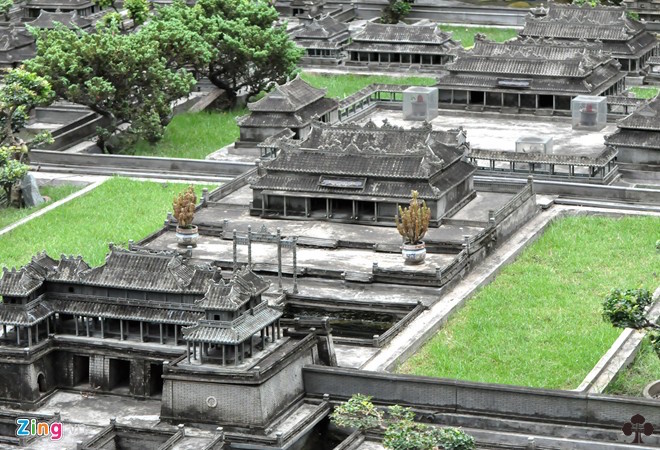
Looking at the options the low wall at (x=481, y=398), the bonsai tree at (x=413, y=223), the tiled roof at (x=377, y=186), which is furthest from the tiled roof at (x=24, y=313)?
the tiled roof at (x=377, y=186)

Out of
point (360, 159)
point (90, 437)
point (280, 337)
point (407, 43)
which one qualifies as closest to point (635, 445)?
point (280, 337)

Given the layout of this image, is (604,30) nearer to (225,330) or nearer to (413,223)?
(413,223)

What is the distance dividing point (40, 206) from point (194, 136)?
18.5 metres

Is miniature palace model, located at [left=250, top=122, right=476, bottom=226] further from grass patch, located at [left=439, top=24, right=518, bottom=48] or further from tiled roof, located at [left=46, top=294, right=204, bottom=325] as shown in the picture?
grass patch, located at [left=439, top=24, right=518, bottom=48]

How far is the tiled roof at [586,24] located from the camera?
402 feet

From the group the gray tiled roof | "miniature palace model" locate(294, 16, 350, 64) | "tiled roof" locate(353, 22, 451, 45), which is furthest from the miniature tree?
the gray tiled roof

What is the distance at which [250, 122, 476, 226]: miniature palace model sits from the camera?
280ft

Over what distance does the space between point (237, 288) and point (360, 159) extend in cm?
2454

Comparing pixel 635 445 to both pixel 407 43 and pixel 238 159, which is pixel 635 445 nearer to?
pixel 238 159

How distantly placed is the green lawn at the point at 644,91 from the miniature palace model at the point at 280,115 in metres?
24.7

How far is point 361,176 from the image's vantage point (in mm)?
86000

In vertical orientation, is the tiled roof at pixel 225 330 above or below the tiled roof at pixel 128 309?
above

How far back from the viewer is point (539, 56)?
371 ft

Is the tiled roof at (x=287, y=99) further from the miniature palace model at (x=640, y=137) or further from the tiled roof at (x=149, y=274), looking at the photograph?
the tiled roof at (x=149, y=274)
